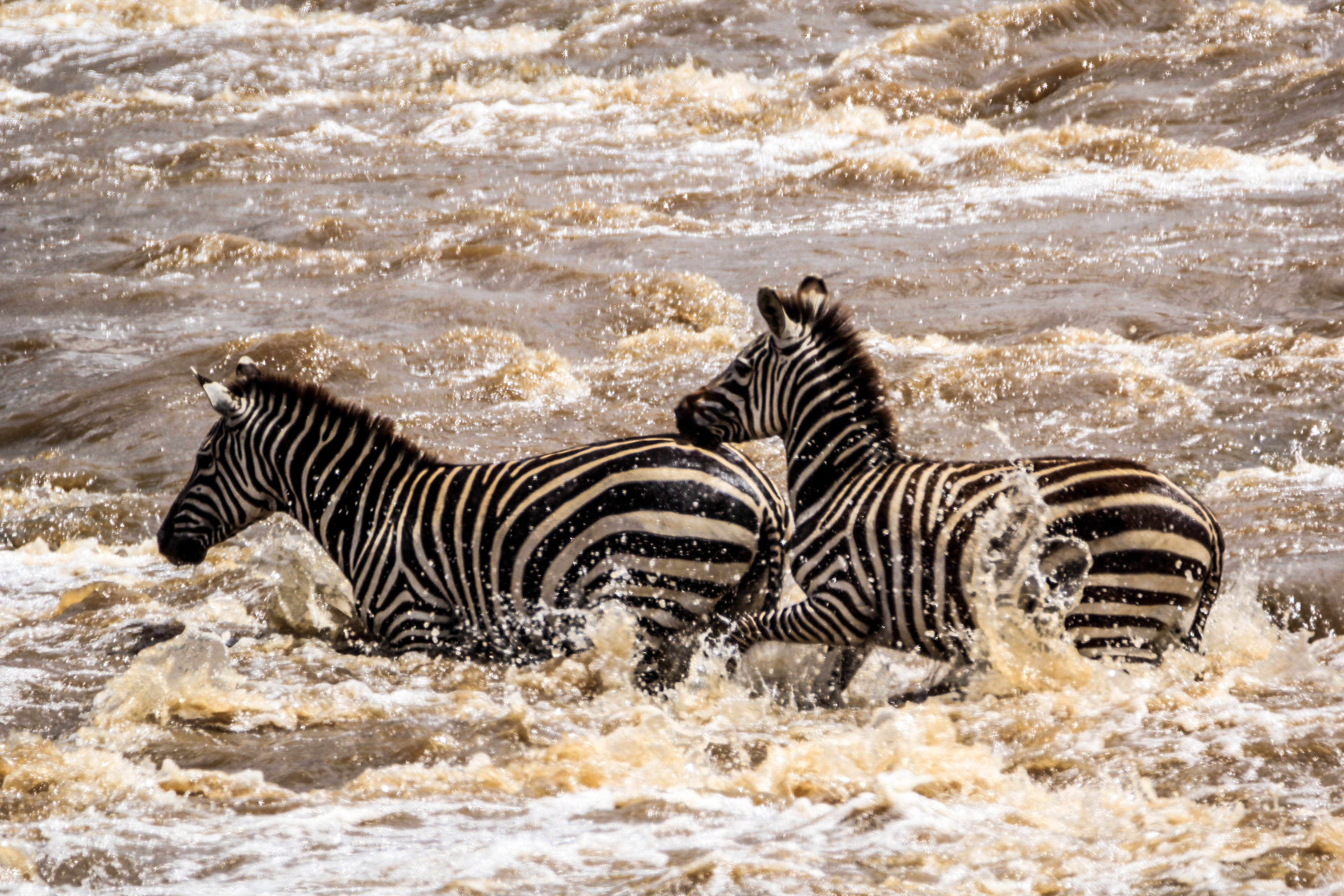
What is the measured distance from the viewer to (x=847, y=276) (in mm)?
14367

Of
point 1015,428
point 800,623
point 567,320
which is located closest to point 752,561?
point 800,623

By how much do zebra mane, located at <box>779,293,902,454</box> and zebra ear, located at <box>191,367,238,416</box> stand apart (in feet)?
8.61

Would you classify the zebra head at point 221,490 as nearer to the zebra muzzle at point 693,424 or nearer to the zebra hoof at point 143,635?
the zebra hoof at point 143,635

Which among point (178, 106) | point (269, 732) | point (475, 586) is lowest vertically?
point (269, 732)

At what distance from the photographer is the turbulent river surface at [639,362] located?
4.48 meters

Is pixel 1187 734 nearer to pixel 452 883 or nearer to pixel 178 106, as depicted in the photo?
pixel 452 883

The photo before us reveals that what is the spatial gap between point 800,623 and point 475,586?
56.1 inches

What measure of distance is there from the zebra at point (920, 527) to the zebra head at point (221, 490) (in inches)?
84.0

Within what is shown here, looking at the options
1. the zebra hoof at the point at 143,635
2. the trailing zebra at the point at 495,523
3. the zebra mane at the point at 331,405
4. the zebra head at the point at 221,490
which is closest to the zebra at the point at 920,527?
the trailing zebra at the point at 495,523

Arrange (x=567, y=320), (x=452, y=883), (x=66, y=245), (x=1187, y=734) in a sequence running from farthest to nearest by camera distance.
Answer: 1. (x=66, y=245)
2. (x=567, y=320)
3. (x=1187, y=734)
4. (x=452, y=883)

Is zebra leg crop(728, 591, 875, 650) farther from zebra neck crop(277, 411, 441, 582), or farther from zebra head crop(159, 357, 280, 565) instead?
zebra head crop(159, 357, 280, 565)

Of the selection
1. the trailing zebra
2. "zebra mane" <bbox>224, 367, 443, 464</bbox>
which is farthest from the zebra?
"zebra mane" <bbox>224, 367, 443, 464</bbox>

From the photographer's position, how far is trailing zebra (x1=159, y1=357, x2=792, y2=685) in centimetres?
563

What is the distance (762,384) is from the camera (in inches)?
239
